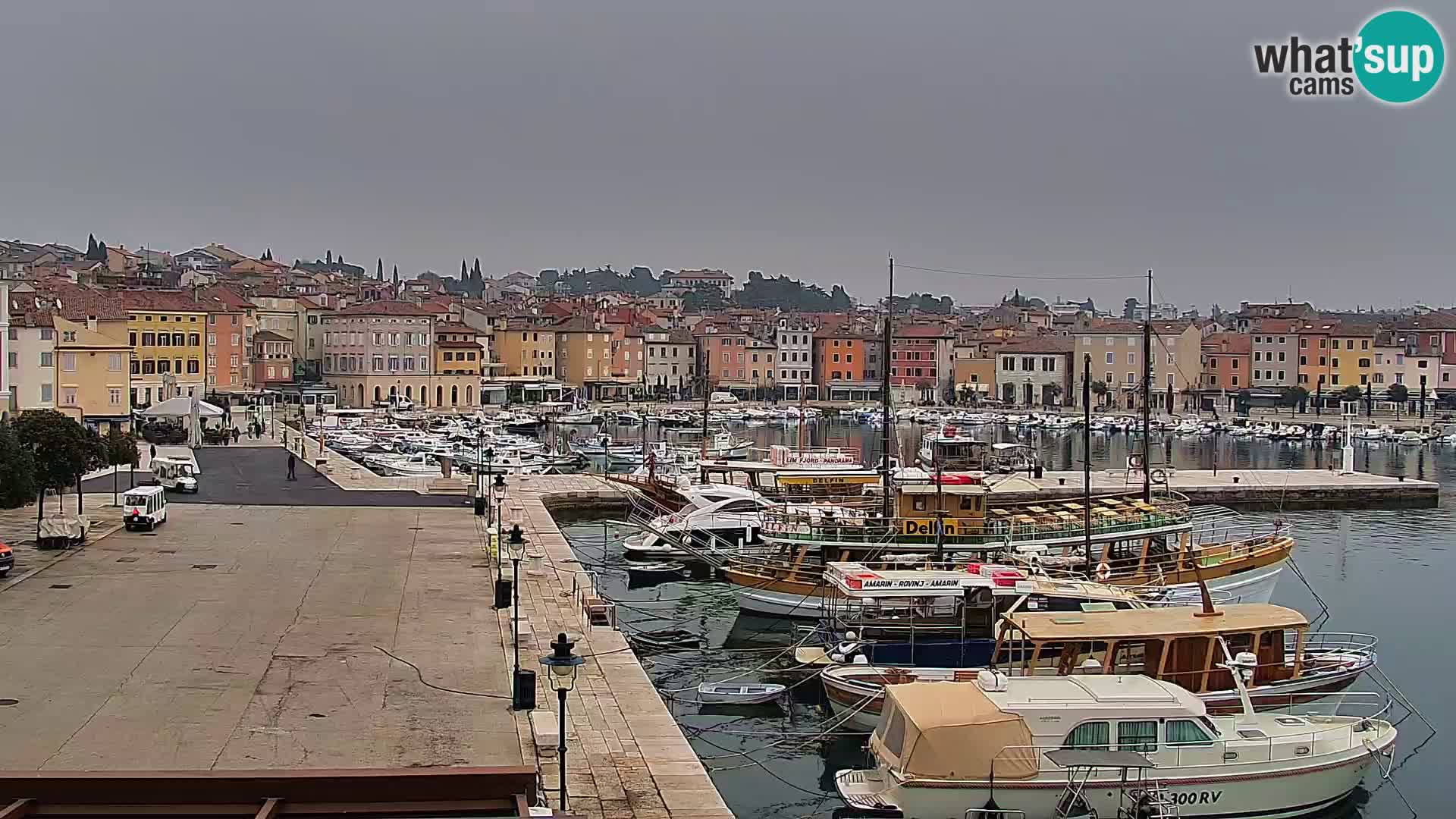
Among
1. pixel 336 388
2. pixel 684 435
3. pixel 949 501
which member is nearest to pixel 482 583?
pixel 949 501

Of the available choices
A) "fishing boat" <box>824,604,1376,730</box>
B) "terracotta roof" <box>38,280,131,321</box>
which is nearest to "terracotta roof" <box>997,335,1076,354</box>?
"terracotta roof" <box>38,280,131,321</box>

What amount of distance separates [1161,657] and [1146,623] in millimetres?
523

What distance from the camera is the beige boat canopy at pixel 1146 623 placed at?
1833cm

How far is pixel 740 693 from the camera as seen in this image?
21.5m

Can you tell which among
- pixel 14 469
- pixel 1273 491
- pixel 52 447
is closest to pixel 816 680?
pixel 14 469

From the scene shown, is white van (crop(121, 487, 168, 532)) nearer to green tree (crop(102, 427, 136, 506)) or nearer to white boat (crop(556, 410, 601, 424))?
green tree (crop(102, 427, 136, 506))

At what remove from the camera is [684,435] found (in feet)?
277

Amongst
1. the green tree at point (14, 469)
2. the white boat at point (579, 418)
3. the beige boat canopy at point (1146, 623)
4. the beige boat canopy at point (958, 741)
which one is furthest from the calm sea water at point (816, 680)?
the white boat at point (579, 418)

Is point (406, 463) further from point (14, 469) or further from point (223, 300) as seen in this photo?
point (223, 300)

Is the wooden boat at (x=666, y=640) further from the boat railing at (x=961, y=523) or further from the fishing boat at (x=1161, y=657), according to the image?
the fishing boat at (x=1161, y=657)

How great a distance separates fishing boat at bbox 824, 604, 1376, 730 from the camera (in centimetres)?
1838

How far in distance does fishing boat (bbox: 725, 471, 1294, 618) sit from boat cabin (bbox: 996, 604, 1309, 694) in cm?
729

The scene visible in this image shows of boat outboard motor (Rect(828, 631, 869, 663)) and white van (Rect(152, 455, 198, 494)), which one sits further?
white van (Rect(152, 455, 198, 494))

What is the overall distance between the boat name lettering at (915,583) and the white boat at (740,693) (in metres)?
2.41
